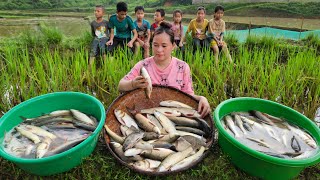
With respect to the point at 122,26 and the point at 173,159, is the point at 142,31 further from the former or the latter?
the point at 173,159

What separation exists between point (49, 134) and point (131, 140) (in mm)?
682

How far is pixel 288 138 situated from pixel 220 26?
359 cm

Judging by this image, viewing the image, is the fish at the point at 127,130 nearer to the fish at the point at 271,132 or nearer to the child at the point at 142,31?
the fish at the point at 271,132

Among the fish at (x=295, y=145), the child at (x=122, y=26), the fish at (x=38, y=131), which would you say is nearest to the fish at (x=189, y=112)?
the fish at (x=295, y=145)

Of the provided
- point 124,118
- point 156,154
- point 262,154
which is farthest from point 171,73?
point 262,154

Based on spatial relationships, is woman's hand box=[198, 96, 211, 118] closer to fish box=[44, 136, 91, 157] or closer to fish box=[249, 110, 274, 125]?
fish box=[249, 110, 274, 125]

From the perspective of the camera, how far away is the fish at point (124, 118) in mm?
2311

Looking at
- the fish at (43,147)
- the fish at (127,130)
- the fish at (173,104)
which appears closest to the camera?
the fish at (43,147)

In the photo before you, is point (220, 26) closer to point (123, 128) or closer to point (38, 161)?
point (123, 128)

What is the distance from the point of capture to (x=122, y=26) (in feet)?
16.5

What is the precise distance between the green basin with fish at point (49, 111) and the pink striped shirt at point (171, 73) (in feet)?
1.85

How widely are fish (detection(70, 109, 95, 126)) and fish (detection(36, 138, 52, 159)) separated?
34 cm

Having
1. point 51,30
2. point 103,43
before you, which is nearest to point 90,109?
point 103,43

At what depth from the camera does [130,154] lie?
6.20 feet
